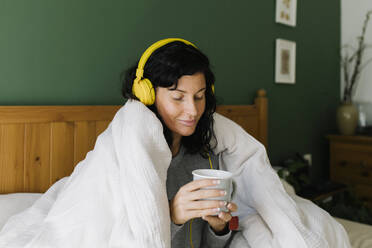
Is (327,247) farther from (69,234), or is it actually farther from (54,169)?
(54,169)

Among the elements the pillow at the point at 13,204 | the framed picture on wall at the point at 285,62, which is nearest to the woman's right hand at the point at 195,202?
the pillow at the point at 13,204

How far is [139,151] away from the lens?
31.6 inches

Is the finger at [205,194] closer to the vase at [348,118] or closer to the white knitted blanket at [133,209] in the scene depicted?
the white knitted blanket at [133,209]

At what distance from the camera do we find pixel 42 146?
1.31 metres

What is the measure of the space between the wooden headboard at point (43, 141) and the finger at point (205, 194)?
814 mm

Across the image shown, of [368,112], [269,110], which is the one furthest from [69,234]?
[368,112]

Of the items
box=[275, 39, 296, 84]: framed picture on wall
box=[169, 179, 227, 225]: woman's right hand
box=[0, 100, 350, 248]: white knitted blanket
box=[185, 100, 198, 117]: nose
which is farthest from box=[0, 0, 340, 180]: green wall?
box=[169, 179, 227, 225]: woman's right hand

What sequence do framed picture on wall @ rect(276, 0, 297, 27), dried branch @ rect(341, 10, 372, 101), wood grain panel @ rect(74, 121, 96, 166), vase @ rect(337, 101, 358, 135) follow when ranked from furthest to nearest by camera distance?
dried branch @ rect(341, 10, 372, 101), vase @ rect(337, 101, 358, 135), framed picture on wall @ rect(276, 0, 297, 27), wood grain panel @ rect(74, 121, 96, 166)

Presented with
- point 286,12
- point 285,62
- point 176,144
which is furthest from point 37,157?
point 286,12

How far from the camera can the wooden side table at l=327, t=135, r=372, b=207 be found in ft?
8.07

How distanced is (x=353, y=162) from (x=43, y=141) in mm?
2319

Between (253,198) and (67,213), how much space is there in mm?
624

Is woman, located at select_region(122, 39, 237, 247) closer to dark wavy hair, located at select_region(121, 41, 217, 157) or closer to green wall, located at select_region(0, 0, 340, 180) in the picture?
dark wavy hair, located at select_region(121, 41, 217, 157)

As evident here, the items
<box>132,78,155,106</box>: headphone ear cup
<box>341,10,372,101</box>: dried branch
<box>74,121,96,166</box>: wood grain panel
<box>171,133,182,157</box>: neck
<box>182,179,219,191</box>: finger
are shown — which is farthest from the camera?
<box>341,10,372,101</box>: dried branch
